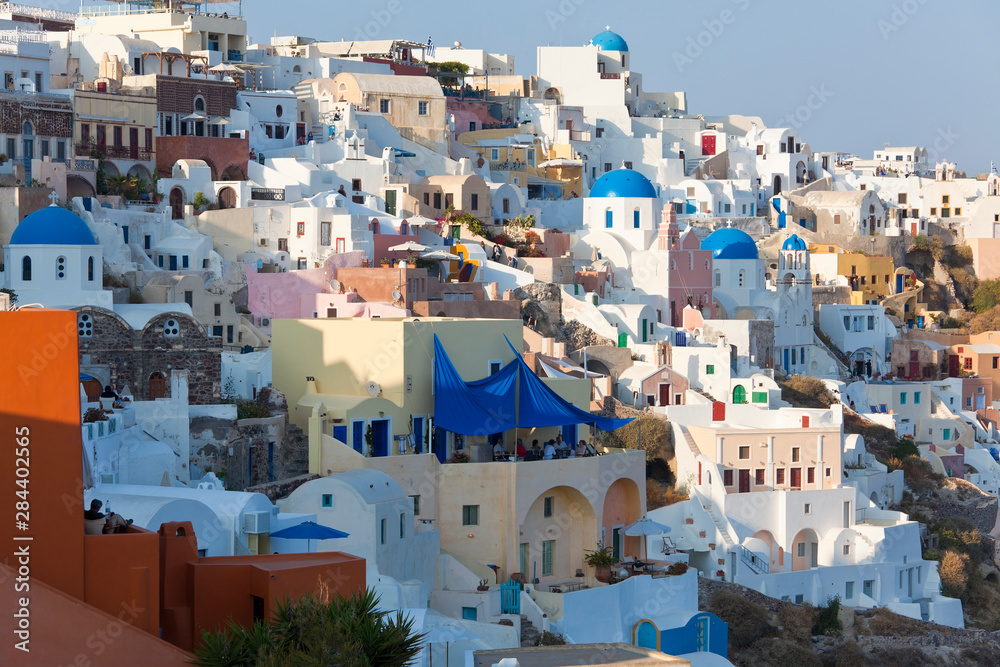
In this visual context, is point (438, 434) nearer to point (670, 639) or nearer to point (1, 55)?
point (670, 639)

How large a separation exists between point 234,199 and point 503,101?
28423mm

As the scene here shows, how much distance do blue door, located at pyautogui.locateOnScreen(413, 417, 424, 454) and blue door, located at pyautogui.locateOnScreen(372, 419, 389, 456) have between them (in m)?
0.81

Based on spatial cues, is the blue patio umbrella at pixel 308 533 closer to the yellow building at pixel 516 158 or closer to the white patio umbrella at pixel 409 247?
the white patio umbrella at pixel 409 247

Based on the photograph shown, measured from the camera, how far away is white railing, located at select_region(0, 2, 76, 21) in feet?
242

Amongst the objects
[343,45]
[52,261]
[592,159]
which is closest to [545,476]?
[52,261]

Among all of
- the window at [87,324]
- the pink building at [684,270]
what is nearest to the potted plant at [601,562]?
the window at [87,324]

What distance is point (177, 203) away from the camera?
178 feet

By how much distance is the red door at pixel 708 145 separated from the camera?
8406 cm

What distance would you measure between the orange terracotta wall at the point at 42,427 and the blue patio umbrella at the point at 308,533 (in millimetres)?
11022

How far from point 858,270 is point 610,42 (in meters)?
23.2

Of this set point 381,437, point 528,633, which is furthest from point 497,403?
point 528,633

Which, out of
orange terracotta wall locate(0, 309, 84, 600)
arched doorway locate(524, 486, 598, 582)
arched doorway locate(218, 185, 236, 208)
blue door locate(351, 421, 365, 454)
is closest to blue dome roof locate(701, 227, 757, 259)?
arched doorway locate(218, 185, 236, 208)

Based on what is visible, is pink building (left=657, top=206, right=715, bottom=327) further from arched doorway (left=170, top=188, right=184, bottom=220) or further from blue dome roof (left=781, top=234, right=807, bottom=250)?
arched doorway (left=170, top=188, right=184, bottom=220)

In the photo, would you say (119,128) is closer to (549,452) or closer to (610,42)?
(549,452)
